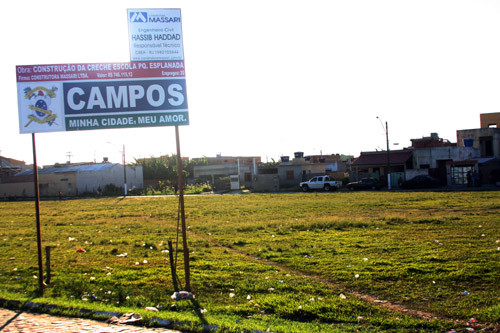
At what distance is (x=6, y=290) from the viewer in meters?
8.03

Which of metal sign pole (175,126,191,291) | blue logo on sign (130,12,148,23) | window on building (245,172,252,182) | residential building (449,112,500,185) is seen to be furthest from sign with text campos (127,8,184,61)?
window on building (245,172,252,182)

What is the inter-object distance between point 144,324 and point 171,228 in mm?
11517

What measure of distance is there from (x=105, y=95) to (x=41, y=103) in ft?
4.06

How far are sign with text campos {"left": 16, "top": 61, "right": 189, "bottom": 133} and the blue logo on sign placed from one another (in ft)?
2.55

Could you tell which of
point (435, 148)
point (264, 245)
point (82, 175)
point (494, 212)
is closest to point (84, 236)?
point (264, 245)

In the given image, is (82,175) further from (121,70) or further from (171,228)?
(121,70)

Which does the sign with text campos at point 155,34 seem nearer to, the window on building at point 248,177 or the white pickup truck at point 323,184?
the white pickup truck at point 323,184

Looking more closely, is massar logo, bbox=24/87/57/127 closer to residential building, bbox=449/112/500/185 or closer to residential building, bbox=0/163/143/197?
residential building, bbox=449/112/500/185

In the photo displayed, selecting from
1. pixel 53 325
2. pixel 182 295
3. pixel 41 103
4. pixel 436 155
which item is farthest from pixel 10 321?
pixel 436 155

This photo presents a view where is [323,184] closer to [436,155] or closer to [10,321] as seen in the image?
[436,155]

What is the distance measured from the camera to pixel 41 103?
8.35 metres

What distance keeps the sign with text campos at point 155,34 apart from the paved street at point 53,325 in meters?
4.79

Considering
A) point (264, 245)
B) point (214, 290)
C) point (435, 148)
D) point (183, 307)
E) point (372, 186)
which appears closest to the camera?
point (183, 307)

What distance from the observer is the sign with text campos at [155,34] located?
8.16 m
